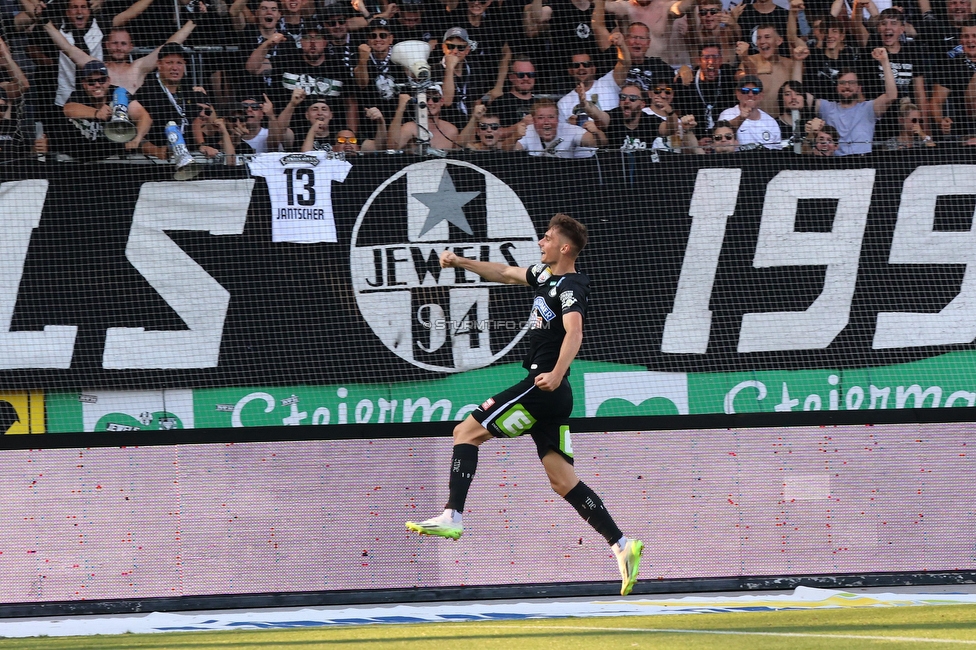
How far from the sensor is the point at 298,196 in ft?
25.3

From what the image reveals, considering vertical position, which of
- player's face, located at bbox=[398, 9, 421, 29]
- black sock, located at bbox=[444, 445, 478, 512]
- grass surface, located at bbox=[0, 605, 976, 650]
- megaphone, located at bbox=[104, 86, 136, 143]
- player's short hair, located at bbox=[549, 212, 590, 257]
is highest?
player's face, located at bbox=[398, 9, 421, 29]

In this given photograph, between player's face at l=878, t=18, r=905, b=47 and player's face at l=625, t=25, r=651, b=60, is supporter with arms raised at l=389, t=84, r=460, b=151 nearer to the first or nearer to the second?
player's face at l=625, t=25, r=651, b=60

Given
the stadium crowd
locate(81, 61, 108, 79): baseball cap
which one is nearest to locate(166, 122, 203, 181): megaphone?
the stadium crowd

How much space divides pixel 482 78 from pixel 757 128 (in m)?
2.22

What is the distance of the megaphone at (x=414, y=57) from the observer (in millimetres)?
8570

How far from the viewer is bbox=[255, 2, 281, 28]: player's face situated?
8.83m

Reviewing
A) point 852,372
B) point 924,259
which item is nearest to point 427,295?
point 852,372

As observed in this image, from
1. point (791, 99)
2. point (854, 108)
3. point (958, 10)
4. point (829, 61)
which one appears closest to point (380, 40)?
point (791, 99)

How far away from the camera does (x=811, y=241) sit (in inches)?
315

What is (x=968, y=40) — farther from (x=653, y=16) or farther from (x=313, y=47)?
(x=313, y=47)

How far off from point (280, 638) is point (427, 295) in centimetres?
269

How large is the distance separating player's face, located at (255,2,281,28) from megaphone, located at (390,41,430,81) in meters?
1.03

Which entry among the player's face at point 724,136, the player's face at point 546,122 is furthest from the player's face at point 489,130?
the player's face at point 724,136

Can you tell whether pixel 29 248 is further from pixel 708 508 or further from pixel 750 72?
pixel 750 72
